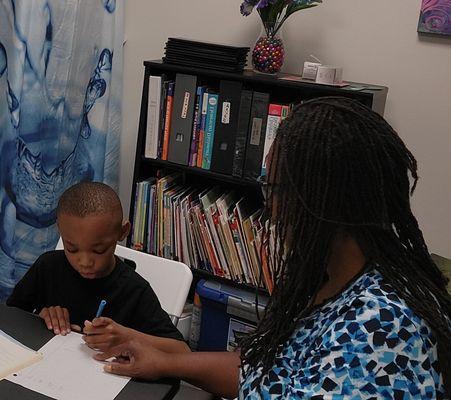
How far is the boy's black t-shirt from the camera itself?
1384mm

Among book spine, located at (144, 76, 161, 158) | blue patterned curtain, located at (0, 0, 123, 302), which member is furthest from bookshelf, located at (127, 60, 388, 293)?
blue patterned curtain, located at (0, 0, 123, 302)

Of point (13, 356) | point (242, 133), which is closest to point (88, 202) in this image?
point (13, 356)

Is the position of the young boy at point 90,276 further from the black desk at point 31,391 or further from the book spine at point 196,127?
the book spine at point 196,127

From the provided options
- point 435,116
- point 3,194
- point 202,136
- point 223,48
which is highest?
point 223,48

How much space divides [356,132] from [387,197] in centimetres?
11

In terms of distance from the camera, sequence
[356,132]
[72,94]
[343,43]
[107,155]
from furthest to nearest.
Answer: [107,155], [72,94], [343,43], [356,132]

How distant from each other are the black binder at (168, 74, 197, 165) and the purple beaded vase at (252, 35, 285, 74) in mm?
246

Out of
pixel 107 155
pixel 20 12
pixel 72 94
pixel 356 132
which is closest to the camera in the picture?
pixel 356 132

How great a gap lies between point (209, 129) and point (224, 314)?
72 centimetres

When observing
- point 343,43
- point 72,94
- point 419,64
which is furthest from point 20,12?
point 419,64

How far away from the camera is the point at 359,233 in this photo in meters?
0.88

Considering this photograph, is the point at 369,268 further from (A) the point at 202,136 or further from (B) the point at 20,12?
(B) the point at 20,12

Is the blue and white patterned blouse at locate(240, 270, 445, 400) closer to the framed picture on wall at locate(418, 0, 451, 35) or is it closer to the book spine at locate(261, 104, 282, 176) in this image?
the book spine at locate(261, 104, 282, 176)

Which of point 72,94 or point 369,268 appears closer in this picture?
point 369,268
